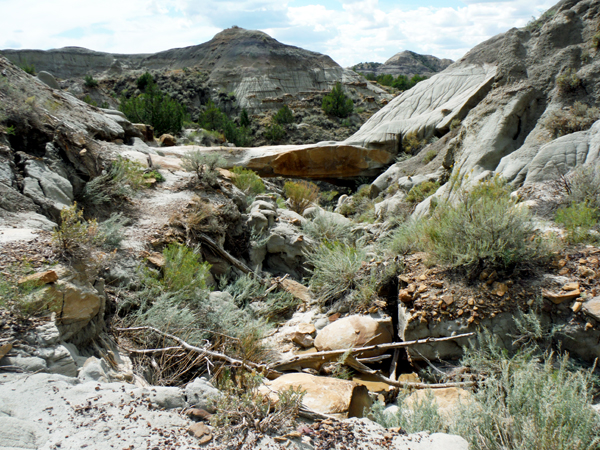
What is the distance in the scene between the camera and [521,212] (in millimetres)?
4500

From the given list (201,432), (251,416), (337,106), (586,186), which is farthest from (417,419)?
(337,106)

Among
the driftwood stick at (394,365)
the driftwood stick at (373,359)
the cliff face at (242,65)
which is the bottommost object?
the driftwood stick at (394,365)

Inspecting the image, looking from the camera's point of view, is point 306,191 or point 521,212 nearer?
point 521,212

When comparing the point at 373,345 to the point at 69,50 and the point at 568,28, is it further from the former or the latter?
the point at 69,50

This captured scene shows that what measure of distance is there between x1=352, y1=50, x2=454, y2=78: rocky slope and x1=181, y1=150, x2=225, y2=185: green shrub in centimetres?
7436

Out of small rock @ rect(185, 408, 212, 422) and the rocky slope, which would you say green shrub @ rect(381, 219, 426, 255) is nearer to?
small rock @ rect(185, 408, 212, 422)

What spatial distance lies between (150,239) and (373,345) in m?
3.39

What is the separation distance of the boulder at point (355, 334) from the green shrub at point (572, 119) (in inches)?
208

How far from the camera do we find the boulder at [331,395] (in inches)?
120

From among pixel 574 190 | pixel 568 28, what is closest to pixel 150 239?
pixel 574 190

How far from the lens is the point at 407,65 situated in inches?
3209

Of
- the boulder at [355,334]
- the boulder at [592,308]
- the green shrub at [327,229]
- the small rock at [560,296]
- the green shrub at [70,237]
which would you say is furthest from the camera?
the green shrub at [327,229]

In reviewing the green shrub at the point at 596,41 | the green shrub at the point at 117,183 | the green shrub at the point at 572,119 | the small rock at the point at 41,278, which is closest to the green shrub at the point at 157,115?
the green shrub at the point at 117,183

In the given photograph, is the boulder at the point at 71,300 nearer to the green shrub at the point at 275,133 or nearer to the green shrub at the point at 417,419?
the green shrub at the point at 417,419
